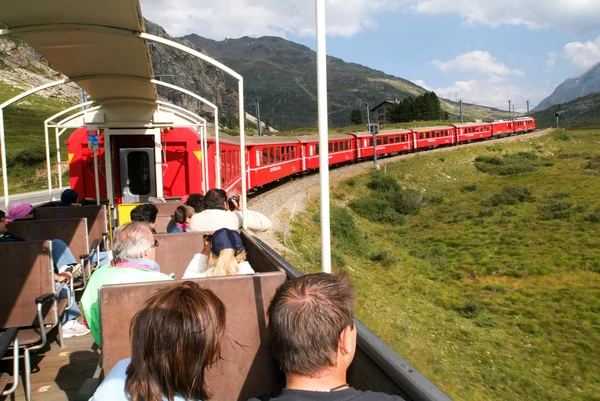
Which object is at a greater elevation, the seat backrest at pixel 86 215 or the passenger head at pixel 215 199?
the passenger head at pixel 215 199

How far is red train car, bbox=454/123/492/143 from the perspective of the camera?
5285 centimetres

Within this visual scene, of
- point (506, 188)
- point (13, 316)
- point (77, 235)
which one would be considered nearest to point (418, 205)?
point (506, 188)

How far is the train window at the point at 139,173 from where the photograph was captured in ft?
37.1

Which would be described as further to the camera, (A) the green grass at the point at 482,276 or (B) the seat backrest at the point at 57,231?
(A) the green grass at the point at 482,276

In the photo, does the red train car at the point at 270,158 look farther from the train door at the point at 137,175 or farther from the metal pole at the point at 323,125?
the metal pole at the point at 323,125

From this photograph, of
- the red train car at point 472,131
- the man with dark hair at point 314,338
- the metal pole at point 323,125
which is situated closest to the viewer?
the man with dark hair at point 314,338

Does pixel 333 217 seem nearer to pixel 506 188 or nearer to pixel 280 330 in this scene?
pixel 506 188

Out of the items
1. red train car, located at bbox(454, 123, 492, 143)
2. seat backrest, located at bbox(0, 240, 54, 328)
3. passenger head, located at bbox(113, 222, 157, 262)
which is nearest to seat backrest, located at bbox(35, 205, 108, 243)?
seat backrest, located at bbox(0, 240, 54, 328)

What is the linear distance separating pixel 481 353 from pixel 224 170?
335 inches

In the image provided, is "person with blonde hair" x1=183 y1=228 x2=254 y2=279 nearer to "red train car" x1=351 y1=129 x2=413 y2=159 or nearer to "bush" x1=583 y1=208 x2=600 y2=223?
"bush" x1=583 y1=208 x2=600 y2=223

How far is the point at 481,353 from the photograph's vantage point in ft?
43.1

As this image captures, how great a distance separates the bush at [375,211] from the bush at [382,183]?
2.00m

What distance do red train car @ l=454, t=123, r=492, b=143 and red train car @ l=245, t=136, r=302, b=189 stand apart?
93.0ft

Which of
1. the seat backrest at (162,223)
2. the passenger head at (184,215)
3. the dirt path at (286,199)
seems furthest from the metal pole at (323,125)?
the dirt path at (286,199)
